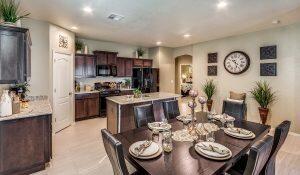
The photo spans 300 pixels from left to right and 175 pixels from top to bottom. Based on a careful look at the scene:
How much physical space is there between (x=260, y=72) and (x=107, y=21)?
4401mm

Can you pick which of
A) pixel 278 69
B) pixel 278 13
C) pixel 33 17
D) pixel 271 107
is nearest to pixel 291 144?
pixel 271 107

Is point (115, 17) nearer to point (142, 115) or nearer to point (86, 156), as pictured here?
point (142, 115)

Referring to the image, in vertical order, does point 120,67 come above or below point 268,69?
above

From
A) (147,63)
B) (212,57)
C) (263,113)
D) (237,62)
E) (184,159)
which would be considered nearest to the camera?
(184,159)

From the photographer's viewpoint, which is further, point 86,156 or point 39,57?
point 39,57

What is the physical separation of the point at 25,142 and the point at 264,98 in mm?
5320

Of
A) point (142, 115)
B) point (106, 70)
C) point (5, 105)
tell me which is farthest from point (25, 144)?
point (106, 70)

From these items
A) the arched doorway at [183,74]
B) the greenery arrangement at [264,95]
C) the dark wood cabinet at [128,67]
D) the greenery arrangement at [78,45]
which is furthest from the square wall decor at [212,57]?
the greenery arrangement at [78,45]

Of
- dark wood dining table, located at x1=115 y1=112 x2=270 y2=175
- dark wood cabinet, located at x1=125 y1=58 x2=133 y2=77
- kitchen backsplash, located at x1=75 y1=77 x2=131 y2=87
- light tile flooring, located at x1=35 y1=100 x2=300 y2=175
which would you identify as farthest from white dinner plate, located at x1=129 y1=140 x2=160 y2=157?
dark wood cabinet, located at x1=125 y1=58 x2=133 y2=77

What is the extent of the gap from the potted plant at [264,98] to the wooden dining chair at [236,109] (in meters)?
1.88

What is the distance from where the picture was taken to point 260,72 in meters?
4.77

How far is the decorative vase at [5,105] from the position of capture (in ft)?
7.57

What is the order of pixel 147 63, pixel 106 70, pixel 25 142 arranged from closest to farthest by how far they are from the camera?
pixel 25 142, pixel 106 70, pixel 147 63

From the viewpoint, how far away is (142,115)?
2.66 m
